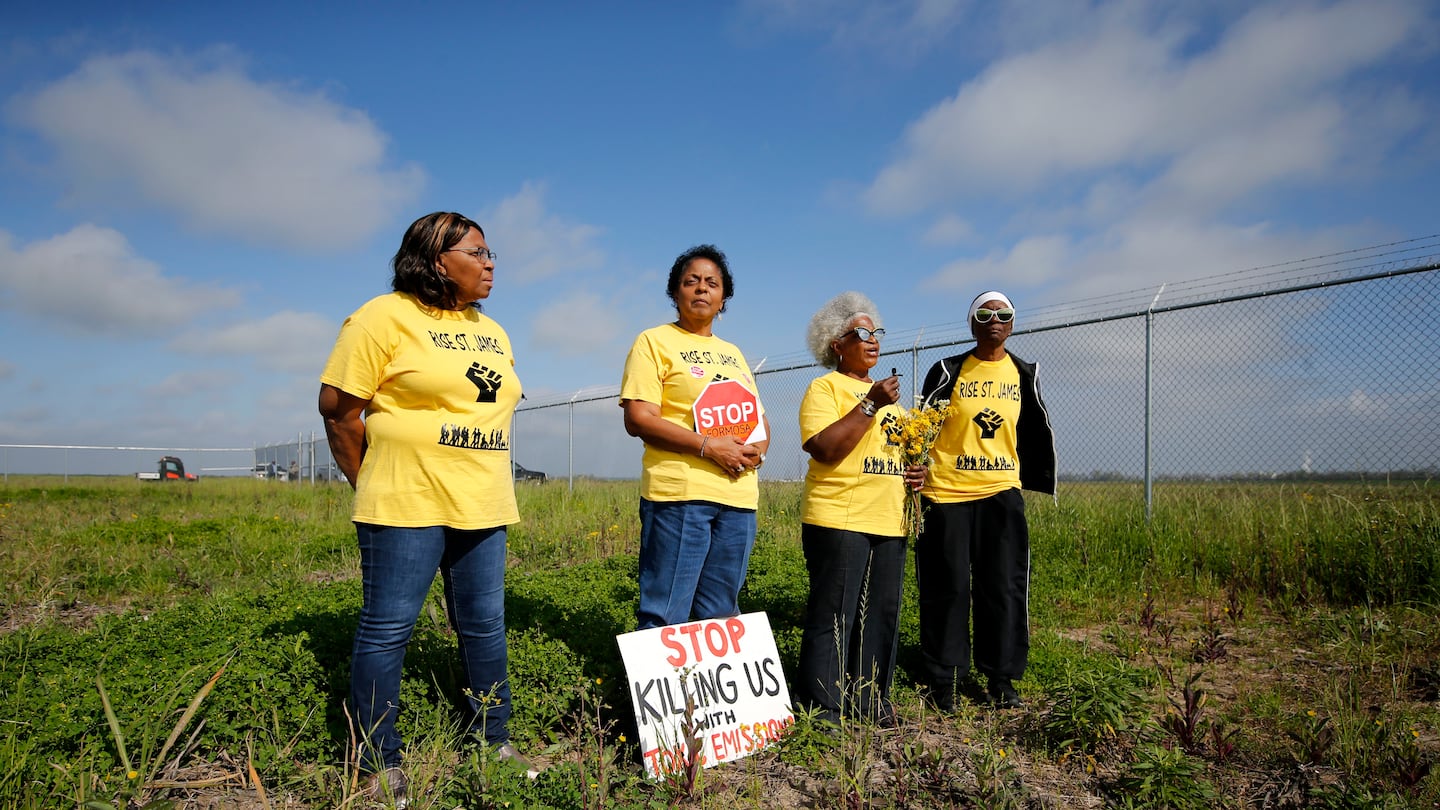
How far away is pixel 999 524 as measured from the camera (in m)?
3.77

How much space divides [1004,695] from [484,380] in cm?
279

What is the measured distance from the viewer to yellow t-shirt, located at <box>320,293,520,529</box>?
100 inches

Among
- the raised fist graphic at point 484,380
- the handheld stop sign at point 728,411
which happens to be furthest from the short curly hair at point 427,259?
the handheld stop sign at point 728,411

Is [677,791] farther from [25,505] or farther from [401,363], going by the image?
[25,505]

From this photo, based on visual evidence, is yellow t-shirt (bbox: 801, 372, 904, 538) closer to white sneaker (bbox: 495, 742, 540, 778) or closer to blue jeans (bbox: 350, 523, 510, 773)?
blue jeans (bbox: 350, 523, 510, 773)

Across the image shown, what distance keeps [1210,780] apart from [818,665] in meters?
1.44

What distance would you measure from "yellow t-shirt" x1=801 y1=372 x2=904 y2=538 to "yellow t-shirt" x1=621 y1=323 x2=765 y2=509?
249 millimetres

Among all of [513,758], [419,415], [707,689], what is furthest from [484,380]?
[707,689]

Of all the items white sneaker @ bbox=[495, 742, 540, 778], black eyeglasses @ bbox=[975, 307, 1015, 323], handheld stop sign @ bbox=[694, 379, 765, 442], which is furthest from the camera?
black eyeglasses @ bbox=[975, 307, 1015, 323]

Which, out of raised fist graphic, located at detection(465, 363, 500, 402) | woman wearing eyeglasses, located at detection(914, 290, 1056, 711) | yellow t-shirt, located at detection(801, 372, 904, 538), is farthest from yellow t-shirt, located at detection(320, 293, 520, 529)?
woman wearing eyeglasses, located at detection(914, 290, 1056, 711)

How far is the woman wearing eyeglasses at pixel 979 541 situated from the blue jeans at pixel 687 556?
3.42ft

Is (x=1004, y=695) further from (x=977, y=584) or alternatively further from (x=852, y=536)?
(x=852, y=536)

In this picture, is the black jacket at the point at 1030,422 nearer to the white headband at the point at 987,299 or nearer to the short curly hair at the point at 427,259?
the white headband at the point at 987,299

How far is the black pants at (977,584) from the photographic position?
3.72 metres
